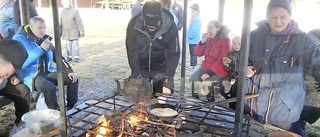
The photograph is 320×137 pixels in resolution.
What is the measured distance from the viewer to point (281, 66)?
280 cm

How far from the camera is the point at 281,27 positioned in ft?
9.18

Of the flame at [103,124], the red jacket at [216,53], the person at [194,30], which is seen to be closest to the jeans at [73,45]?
the person at [194,30]

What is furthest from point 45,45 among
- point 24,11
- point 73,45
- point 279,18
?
point 73,45

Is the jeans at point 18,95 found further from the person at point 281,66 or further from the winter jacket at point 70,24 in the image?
the winter jacket at point 70,24

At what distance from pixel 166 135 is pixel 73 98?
2.34m

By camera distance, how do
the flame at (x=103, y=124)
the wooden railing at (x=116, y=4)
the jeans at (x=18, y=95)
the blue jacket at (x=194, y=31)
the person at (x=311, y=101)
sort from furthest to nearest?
the wooden railing at (x=116, y=4) < the blue jacket at (x=194, y=31) < the jeans at (x=18, y=95) < the person at (x=311, y=101) < the flame at (x=103, y=124)

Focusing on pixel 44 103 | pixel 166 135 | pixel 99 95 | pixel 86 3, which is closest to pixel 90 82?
pixel 99 95

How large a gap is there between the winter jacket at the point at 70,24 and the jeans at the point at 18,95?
3992 mm

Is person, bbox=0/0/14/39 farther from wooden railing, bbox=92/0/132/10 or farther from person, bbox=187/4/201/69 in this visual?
wooden railing, bbox=92/0/132/10

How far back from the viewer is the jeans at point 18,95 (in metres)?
3.70

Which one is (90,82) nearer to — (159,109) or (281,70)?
(159,109)

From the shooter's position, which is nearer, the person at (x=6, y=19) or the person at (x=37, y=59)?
the person at (x=37, y=59)

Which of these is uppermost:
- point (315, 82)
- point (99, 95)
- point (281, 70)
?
point (281, 70)

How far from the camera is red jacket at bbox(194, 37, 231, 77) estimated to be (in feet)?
14.6
